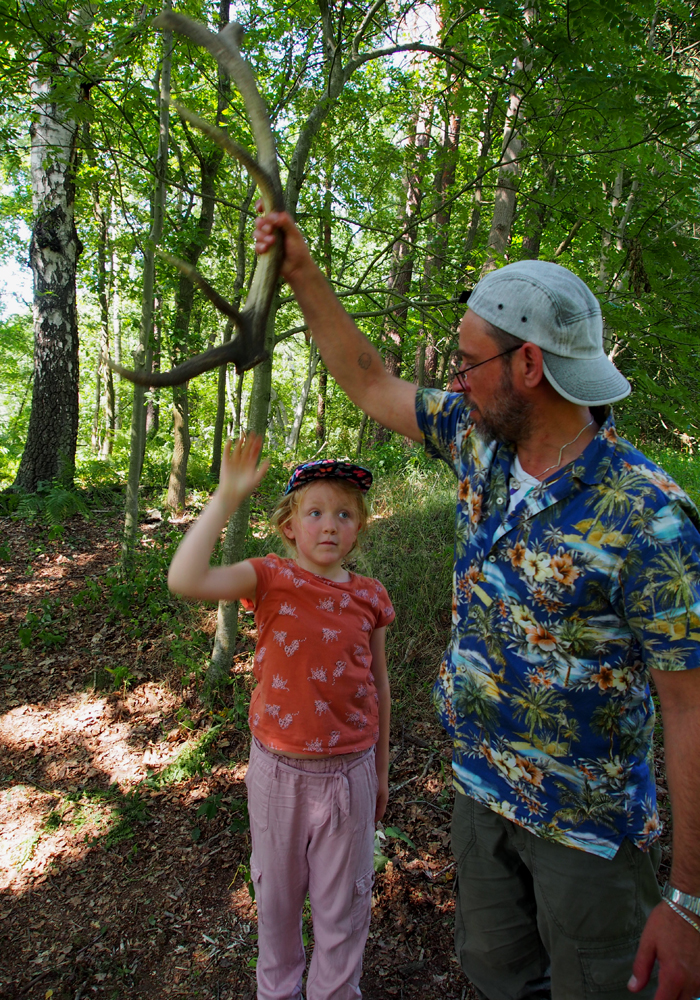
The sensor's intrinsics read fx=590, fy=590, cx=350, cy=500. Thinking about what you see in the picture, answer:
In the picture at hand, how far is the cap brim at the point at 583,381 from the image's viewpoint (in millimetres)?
1472

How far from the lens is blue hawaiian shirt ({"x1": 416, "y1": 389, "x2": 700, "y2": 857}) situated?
1320mm

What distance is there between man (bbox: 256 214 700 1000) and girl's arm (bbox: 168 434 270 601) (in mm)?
595

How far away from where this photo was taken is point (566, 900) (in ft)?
5.02

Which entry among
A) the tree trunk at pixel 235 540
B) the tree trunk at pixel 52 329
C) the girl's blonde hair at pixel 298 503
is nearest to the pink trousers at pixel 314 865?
the girl's blonde hair at pixel 298 503

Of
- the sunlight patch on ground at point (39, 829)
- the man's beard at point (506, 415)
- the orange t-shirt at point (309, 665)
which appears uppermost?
the man's beard at point (506, 415)

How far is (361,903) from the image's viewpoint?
1.82 meters

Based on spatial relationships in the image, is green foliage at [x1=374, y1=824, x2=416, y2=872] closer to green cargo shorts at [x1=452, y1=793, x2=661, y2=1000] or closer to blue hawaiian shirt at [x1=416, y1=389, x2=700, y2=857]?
green cargo shorts at [x1=452, y1=793, x2=661, y2=1000]

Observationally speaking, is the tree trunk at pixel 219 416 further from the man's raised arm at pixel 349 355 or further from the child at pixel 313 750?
the child at pixel 313 750

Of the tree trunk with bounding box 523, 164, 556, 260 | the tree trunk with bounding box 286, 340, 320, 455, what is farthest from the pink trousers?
the tree trunk with bounding box 286, 340, 320, 455

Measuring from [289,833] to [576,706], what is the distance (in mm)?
941

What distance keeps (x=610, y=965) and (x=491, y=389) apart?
1.51 m

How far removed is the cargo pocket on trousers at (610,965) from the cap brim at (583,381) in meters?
1.37

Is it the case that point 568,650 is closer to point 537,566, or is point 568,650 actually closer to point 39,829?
point 537,566

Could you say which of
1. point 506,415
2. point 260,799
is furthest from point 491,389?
point 260,799
